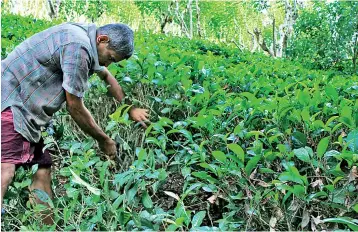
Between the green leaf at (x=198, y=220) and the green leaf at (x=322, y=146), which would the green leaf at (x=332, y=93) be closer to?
the green leaf at (x=322, y=146)

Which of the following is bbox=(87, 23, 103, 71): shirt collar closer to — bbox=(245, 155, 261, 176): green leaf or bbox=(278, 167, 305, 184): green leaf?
bbox=(245, 155, 261, 176): green leaf

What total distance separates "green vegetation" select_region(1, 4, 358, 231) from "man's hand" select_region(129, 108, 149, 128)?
0.28 feet

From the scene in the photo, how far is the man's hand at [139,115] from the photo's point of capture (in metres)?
2.60

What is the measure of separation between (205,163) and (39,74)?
3.50 feet

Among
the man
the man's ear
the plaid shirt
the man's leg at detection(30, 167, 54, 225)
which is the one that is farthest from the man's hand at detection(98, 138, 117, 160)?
the man's ear

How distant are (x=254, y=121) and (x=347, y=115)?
1.53 ft

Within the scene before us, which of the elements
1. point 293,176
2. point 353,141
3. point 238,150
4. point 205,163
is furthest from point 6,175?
point 353,141

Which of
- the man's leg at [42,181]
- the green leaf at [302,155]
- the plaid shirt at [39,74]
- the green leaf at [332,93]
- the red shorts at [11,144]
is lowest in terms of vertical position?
the man's leg at [42,181]

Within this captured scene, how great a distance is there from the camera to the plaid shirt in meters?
2.43

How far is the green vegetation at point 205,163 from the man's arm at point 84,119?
0.07m

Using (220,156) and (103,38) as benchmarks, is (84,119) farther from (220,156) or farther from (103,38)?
(220,156)

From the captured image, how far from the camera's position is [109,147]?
2.55 metres

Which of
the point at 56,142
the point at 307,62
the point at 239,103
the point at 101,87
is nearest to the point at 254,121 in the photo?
the point at 239,103

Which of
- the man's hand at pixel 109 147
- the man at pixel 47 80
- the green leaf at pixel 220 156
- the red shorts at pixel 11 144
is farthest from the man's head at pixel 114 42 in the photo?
the green leaf at pixel 220 156
